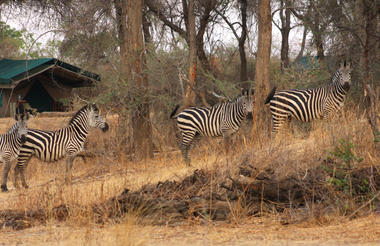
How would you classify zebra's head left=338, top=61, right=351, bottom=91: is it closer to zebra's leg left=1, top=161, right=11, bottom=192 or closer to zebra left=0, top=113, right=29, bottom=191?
zebra left=0, top=113, right=29, bottom=191

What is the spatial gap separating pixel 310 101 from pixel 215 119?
2.15m

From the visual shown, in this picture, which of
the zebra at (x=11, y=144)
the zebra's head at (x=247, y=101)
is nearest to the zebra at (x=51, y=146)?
the zebra at (x=11, y=144)

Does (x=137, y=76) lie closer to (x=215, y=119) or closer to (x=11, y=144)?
(x=215, y=119)

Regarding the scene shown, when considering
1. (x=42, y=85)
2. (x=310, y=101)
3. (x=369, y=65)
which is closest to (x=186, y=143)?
(x=310, y=101)

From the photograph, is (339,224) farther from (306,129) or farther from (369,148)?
(306,129)

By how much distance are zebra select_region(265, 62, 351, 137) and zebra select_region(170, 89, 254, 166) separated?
69 cm

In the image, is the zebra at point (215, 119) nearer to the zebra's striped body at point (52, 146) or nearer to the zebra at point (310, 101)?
the zebra at point (310, 101)

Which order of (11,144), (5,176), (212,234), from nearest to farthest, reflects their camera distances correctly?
(212,234) < (5,176) < (11,144)

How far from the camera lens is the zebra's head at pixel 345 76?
1088 cm

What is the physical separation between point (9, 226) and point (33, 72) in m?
14.2

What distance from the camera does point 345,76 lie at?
1094cm

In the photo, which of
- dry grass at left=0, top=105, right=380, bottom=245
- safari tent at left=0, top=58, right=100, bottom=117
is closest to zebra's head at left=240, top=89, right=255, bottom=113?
dry grass at left=0, top=105, right=380, bottom=245

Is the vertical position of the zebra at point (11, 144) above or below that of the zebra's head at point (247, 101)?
below

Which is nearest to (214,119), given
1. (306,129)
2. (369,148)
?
(306,129)
